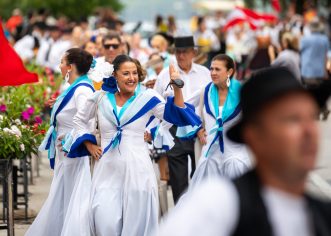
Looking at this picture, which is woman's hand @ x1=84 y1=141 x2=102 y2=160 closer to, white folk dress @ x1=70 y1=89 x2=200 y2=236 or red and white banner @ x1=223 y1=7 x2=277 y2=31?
white folk dress @ x1=70 y1=89 x2=200 y2=236

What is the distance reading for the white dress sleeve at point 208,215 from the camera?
3498 millimetres

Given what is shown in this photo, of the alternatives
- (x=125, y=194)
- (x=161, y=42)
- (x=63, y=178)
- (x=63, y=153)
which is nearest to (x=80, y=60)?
(x=63, y=153)

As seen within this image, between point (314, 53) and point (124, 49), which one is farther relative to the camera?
point (314, 53)

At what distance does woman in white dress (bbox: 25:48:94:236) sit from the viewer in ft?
32.4

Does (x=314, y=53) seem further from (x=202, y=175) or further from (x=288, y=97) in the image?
(x=288, y=97)

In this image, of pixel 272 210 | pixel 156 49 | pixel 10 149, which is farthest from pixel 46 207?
pixel 156 49

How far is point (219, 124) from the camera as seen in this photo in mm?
10086

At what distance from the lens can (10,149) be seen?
991cm

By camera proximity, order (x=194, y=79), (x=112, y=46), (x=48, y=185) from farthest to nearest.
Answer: (x=48, y=185) < (x=112, y=46) < (x=194, y=79)

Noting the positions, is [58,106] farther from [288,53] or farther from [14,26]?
[14,26]

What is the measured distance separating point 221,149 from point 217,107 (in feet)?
Result: 1.29

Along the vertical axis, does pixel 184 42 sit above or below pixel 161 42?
above

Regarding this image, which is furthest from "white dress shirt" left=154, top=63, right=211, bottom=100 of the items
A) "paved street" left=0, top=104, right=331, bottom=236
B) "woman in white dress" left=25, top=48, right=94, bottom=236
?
"woman in white dress" left=25, top=48, right=94, bottom=236

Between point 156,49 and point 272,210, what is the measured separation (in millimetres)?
14078
